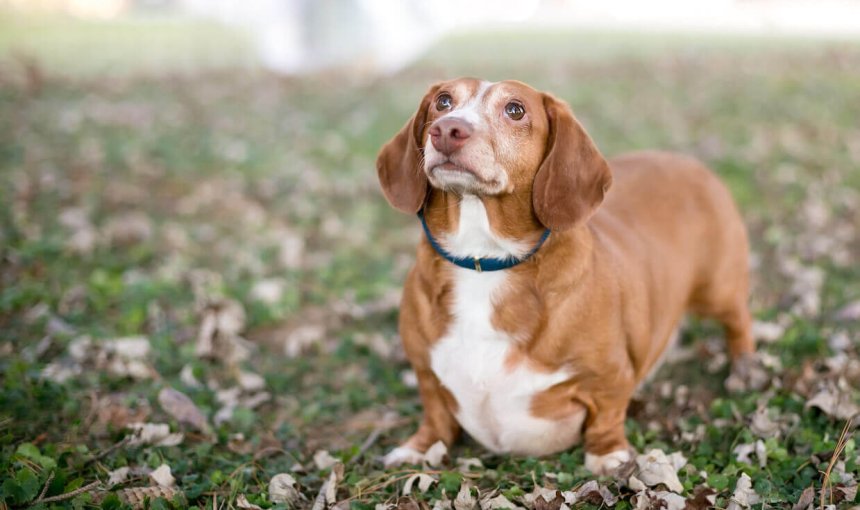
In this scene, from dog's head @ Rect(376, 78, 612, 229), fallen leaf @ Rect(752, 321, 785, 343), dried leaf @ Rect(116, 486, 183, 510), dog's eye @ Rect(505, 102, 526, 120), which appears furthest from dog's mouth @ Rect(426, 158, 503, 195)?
fallen leaf @ Rect(752, 321, 785, 343)

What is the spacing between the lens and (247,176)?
7.20 metres

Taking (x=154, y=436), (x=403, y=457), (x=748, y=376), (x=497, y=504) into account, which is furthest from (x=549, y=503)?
(x=154, y=436)

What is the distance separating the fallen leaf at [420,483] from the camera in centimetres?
290

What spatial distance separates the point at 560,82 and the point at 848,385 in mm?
8923

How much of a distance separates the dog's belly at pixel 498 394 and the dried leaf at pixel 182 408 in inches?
45.2

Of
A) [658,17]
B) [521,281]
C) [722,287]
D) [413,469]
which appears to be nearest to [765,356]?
[722,287]

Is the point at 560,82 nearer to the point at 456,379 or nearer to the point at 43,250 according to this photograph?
the point at 43,250

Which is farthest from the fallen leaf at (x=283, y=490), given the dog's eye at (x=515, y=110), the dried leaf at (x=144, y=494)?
the dog's eye at (x=515, y=110)

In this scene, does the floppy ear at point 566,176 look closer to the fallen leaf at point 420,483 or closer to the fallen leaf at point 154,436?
the fallen leaf at point 420,483

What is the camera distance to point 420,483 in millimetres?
2934

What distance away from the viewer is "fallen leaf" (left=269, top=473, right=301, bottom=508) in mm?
2862

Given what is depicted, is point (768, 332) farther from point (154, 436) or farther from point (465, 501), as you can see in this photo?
point (154, 436)

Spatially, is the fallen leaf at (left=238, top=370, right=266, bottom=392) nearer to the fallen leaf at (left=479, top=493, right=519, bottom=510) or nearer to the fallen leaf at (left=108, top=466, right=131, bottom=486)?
the fallen leaf at (left=108, top=466, right=131, bottom=486)

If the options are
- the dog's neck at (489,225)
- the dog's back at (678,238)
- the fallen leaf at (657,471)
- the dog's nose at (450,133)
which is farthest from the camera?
the dog's back at (678,238)
